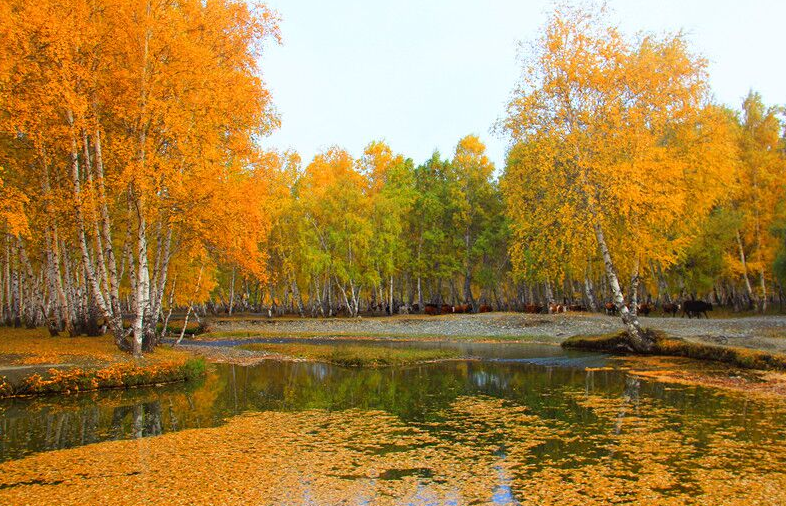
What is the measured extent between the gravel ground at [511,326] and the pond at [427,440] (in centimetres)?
1703

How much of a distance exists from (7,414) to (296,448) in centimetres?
988

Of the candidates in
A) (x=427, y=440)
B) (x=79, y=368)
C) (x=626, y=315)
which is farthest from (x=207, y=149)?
(x=626, y=315)

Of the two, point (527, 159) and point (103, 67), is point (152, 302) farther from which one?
point (527, 159)

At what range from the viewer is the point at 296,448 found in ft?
43.0

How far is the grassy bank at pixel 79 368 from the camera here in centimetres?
2014

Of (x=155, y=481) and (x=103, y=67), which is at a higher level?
(x=103, y=67)

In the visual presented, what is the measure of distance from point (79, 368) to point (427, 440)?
565 inches

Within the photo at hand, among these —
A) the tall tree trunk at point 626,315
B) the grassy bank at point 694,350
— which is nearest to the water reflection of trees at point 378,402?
the grassy bank at point 694,350

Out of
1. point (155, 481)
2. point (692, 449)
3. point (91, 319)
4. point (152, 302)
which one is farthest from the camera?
point (91, 319)

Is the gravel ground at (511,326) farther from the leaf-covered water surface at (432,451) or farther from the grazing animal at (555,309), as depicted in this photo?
the leaf-covered water surface at (432,451)

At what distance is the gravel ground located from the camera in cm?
3880

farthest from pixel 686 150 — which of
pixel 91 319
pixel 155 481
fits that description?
pixel 91 319

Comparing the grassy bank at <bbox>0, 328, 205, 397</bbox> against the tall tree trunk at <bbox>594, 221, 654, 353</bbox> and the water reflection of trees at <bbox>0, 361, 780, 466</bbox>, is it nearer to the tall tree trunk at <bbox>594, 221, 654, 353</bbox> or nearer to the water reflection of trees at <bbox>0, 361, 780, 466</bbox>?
the water reflection of trees at <bbox>0, 361, 780, 466</bbox>

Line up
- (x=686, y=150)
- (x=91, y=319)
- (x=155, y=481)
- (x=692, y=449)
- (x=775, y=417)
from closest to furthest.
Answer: (x=155, y=481)
(x=692, y=449)
(x=775, y=417)
(x=686, y=150)
(x=91, y=319)
